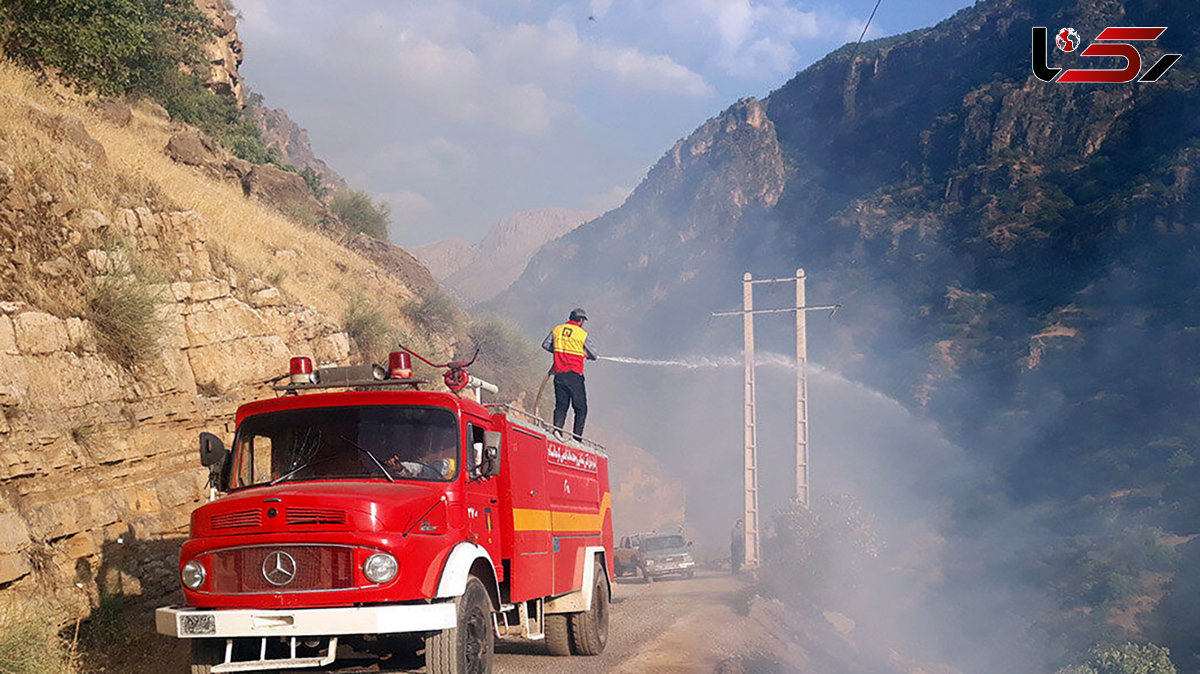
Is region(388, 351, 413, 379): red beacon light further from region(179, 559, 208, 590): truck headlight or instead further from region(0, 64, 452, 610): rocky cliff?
region(0, 64, 452, 610): rocky cliff

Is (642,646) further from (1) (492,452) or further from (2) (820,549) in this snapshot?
(2) (820,549)

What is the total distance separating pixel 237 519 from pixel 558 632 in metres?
5.11

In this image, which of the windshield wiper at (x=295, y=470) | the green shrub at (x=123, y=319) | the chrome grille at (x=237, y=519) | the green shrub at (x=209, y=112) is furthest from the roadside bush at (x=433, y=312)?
the chrome grille at (x=237, y=519)

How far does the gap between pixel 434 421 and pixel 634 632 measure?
825 cm

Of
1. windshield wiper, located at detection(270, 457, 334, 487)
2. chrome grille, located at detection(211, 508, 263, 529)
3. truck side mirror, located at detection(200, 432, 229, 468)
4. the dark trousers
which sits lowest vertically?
chrome grille, located at detection(211, 508, 263, 529)

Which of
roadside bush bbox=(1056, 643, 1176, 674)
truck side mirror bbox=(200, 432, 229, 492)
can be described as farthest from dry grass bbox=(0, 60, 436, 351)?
roadside bush bbox=(1056, 643, 1176, 674)

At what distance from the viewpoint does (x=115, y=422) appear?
423 inches

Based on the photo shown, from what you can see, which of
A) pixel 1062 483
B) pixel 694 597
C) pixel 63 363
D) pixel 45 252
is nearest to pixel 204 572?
pixel 63 363

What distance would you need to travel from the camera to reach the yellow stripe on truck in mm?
8836

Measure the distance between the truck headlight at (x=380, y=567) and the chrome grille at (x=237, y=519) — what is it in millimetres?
814

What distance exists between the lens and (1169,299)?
260 ft

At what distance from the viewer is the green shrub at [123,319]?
1142 cm

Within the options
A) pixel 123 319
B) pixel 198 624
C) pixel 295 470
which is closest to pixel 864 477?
pixel 123 319

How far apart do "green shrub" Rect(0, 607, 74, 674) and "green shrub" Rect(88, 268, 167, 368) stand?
12.9ft
